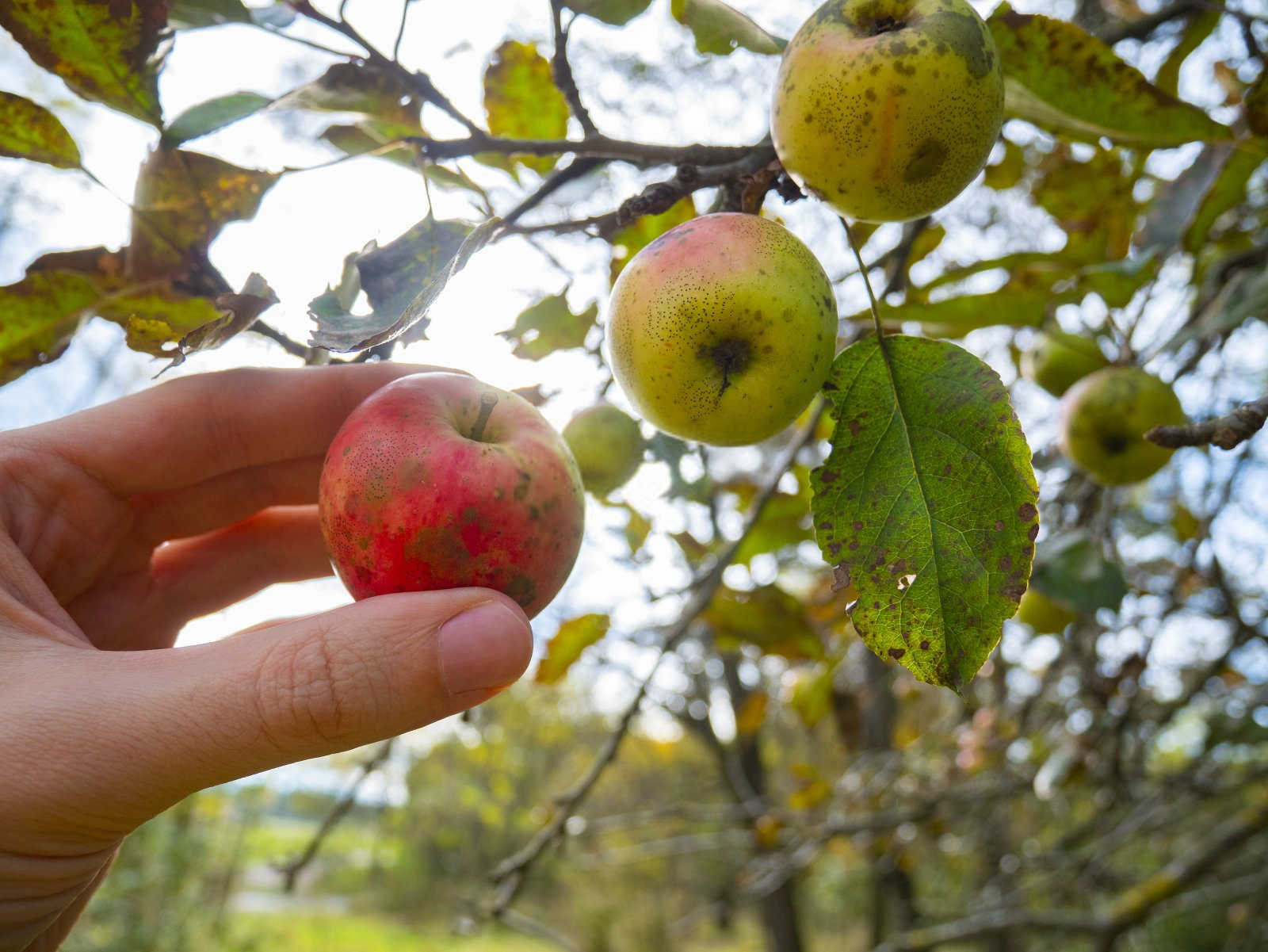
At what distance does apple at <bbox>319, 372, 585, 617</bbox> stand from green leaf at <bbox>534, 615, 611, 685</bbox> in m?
0.93

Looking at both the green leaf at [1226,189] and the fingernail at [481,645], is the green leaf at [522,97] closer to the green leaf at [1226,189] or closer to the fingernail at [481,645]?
the fingernail at [481,645]

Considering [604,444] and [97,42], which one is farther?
[604,444]

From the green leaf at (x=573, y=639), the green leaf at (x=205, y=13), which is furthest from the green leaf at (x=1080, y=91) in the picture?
the green leaf at (x=573, y=639)

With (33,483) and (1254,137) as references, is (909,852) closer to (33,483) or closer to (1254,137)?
(1254,137)

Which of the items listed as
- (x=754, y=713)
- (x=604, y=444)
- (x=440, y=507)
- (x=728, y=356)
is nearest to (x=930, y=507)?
(x=728, y=356)

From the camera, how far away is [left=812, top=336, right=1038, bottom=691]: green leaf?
0.95 meters

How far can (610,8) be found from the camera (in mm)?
1344

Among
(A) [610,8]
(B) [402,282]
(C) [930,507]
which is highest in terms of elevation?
(A) [610,8]

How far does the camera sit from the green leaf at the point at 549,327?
1610 millimetres

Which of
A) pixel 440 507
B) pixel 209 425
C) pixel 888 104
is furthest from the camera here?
pixel 209 425

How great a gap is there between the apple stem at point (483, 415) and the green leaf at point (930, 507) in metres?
0.50

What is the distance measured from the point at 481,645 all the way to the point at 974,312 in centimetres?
126

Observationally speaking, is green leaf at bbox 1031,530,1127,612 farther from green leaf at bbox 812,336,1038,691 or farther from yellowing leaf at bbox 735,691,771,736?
yellowing leaf at bbox 735,691,771,736

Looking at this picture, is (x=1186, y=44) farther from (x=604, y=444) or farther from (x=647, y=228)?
(x=604, y=444)
